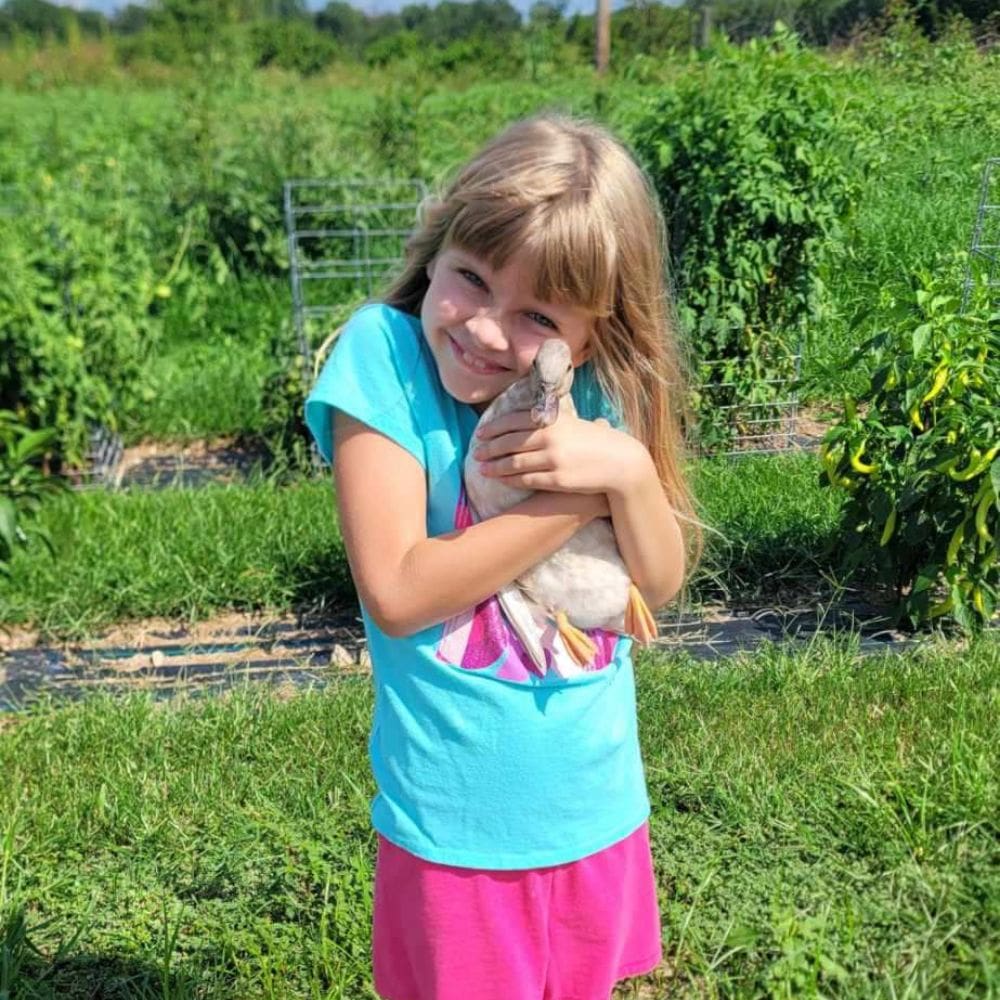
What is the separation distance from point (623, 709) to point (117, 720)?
2.12 meters

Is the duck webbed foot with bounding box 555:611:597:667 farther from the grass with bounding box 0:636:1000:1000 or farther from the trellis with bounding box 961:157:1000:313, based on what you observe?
the trellis with bounding box 961:157:1000:313

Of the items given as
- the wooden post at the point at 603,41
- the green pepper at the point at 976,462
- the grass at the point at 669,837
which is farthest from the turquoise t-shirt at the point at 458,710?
the wooden post at the point at 603,41

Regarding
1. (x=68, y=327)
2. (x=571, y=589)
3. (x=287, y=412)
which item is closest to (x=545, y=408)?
(x=571, y=589)

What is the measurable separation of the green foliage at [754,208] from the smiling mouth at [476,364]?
2.51m

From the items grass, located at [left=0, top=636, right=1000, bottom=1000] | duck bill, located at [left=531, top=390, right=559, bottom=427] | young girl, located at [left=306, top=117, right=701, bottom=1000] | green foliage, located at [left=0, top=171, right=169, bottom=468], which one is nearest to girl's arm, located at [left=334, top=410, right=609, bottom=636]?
young girl, located at [left=306, top=117, right=701, bottom=1000]

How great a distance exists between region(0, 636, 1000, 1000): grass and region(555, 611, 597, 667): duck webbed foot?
0.95m

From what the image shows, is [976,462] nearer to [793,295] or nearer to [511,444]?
[793,295]

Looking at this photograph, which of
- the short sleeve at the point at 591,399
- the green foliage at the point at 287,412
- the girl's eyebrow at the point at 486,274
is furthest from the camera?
the green foliage at the point at 287,412

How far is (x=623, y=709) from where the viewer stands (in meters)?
1.51

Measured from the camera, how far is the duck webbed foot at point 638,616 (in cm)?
138

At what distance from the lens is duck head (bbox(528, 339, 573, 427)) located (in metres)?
1.21

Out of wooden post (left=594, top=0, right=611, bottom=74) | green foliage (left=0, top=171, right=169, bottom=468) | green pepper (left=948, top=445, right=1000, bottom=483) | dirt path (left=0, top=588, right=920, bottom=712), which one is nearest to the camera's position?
green pepper (left=948, top=445, right=1000, bottom=483)

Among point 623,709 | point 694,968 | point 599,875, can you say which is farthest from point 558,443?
point 694,968

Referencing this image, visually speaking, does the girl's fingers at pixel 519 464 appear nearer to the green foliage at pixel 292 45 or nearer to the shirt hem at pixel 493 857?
the shirt hem at pixel 493 857
